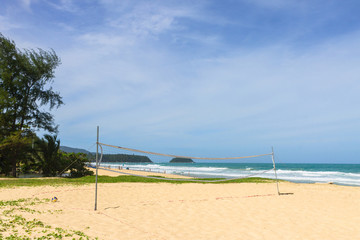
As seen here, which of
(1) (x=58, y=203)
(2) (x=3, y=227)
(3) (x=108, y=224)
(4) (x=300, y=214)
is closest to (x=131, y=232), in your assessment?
(3) (x=108, y=224)

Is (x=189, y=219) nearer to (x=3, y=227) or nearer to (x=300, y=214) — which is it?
(x=300, y=214)

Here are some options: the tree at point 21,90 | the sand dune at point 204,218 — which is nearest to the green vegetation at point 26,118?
the tree at point 21,90

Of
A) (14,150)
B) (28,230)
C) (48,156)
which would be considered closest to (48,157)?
(48,156)

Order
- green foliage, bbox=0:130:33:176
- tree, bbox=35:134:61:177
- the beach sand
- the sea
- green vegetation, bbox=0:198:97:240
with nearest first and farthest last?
green vegetation, bbox=0:198:97:240 < the beach sand < green foliage, bbox=0:130:33:176 < tree, bbox=35:134:61:177 < the sea

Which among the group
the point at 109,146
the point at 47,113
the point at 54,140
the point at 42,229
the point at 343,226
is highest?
the point at 47,113

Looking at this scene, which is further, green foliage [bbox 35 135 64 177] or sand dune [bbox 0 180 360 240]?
green foliage [bbox 35 135 64 177]

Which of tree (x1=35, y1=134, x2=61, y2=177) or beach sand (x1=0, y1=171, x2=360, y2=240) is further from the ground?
tree (x1=35, y1=134, x2=61, y2=177)

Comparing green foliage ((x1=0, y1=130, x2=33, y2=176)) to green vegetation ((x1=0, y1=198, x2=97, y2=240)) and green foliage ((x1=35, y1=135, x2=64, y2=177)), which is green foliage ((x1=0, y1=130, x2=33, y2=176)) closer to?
green foliage ((x1=35, y1=135, x2=64, y2=177))

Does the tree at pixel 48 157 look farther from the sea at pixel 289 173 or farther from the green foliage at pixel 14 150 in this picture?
the sea at pixel 289 173

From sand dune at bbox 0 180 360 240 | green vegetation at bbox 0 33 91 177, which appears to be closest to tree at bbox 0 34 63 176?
green vegetation at bbox 0 33 91 177

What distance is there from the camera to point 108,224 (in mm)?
7758

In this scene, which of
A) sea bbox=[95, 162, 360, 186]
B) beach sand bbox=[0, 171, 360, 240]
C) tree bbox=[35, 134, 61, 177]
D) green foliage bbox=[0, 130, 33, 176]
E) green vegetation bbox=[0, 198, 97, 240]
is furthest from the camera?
sea bbox=[95, 162, 360, 186]

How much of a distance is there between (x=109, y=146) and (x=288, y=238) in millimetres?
7499

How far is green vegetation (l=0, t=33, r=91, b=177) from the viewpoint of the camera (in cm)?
2544
